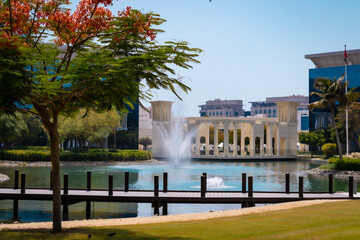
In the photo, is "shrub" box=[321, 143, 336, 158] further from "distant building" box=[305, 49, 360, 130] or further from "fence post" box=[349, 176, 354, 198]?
"fence post" box=[349, 176, 354, 198]

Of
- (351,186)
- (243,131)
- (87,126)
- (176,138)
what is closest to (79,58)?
(351,186)

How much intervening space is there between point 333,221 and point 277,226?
1721 millimetres

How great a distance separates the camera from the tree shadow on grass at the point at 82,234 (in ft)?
38.4

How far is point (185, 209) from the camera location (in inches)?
968

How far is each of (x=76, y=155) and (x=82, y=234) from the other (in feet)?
180

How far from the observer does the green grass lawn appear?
11039 millimetres

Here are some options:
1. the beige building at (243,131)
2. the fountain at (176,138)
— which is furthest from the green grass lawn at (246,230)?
the beige building at (243,131)

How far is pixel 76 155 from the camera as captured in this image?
217 feet

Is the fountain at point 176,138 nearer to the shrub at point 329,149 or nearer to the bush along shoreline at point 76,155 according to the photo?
the bush along shoreline at point 76,155

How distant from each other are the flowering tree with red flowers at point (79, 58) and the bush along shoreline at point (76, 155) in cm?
5285

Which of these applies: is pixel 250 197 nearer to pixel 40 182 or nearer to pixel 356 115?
pixel 40 182

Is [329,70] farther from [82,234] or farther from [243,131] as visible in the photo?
[82,234]

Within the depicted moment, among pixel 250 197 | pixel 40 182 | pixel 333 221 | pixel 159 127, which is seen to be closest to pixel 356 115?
pixel 159 127

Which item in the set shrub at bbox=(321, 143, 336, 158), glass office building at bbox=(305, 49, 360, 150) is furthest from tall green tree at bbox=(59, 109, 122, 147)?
glass office building at bbox=(305, 49, 360, 150)
